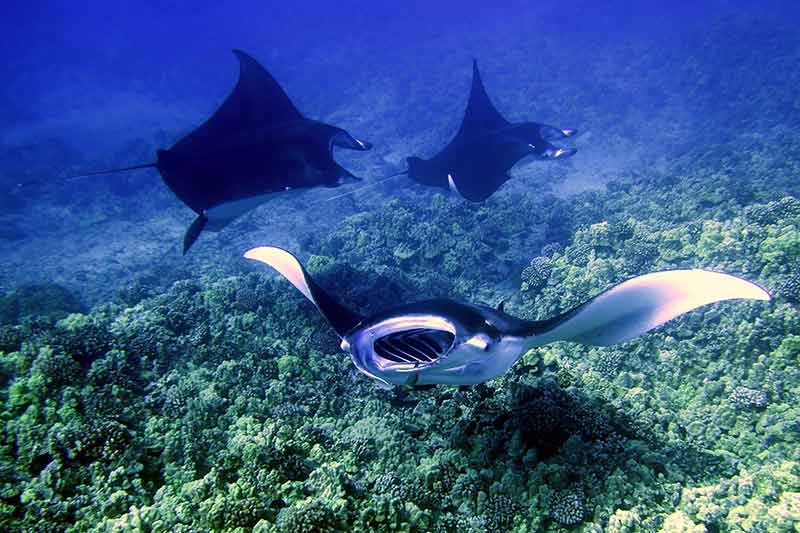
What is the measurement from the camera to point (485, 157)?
22.2ft

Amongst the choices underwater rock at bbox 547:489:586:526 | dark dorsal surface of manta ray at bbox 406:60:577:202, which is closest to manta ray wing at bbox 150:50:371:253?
dark dorsal surface of manta ray at bbox 406:60:577:202

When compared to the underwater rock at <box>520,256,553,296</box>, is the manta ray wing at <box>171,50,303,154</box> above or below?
above

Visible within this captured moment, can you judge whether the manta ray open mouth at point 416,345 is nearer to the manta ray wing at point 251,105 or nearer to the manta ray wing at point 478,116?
the manta ray wing at point 251,105

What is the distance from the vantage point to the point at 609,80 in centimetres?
1812

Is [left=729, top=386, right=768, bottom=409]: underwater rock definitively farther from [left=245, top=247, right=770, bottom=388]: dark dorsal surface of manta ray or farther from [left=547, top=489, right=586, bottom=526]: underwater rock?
[left=547, top=489, right=586, bottom=526]: underwater rock

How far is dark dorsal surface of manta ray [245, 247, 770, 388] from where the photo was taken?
5.83 feet

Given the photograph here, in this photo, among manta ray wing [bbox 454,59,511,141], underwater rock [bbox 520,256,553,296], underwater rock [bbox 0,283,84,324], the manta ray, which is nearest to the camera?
the manta ray

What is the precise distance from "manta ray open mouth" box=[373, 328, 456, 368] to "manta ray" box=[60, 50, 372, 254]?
2.91 metres

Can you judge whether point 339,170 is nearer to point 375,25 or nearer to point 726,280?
point 726,280

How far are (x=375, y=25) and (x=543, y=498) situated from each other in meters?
54.0

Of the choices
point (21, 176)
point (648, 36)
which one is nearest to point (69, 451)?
point (21, 176)

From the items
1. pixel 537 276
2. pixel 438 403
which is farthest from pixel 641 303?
pixel 537 276

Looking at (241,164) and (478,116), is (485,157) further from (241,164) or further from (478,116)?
(241,164)

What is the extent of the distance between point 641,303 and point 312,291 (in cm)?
185
